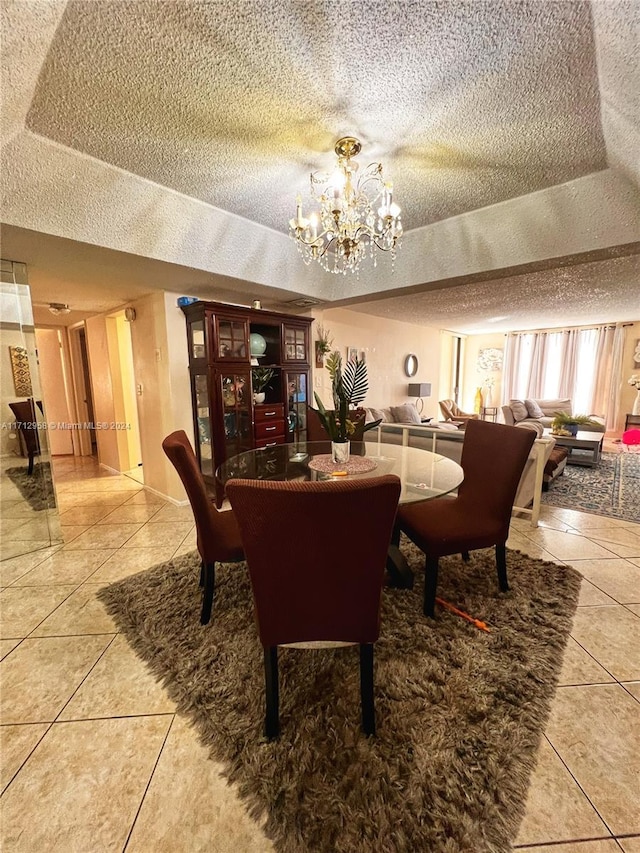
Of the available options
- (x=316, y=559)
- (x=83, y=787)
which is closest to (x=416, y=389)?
(x=316, y=559)

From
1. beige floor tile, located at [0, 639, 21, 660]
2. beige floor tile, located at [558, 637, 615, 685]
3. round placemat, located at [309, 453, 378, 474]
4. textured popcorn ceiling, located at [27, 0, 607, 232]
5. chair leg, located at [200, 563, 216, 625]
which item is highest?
textured popcorn ceiling, located at [27, 0, 607, 232]

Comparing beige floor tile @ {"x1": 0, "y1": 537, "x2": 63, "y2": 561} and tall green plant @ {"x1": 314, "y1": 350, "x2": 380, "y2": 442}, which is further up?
tall green plant @ {"x1": 314, "y1": 350, "x2": 380, "y2": 442}

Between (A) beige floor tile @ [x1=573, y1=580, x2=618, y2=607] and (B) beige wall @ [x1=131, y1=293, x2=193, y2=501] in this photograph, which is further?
(B) beige wall @ [x1=131, y1=293, x2=193, y2=501]

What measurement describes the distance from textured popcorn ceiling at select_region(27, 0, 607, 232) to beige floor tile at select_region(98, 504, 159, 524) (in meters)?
2.67

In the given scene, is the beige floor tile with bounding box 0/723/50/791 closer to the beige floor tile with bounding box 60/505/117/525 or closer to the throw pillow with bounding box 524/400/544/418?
the beige floor tile with bounding box 60/505/117/525

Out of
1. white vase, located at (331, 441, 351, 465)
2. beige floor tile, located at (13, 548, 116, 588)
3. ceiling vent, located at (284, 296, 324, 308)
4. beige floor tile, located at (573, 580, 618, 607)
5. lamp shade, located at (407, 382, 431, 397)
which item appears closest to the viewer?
beige floor tile, located at (573, 580, 618, 607)

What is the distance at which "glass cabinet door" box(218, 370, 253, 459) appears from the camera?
3.21 meters

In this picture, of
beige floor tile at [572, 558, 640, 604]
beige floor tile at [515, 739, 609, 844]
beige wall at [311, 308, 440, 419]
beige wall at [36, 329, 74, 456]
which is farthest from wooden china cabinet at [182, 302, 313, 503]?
beige wall at [36, 329, 74, 456]

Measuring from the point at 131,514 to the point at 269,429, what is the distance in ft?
5.08

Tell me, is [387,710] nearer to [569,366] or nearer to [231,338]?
[231,338]

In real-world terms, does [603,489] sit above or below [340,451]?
below

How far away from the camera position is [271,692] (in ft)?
3.86

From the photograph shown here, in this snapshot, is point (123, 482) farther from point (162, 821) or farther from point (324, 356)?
point (162, 821)

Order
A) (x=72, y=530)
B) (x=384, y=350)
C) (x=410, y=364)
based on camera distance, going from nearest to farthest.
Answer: (x=72, y=530)
(x=384, y=350)
(x=410, y=364)
